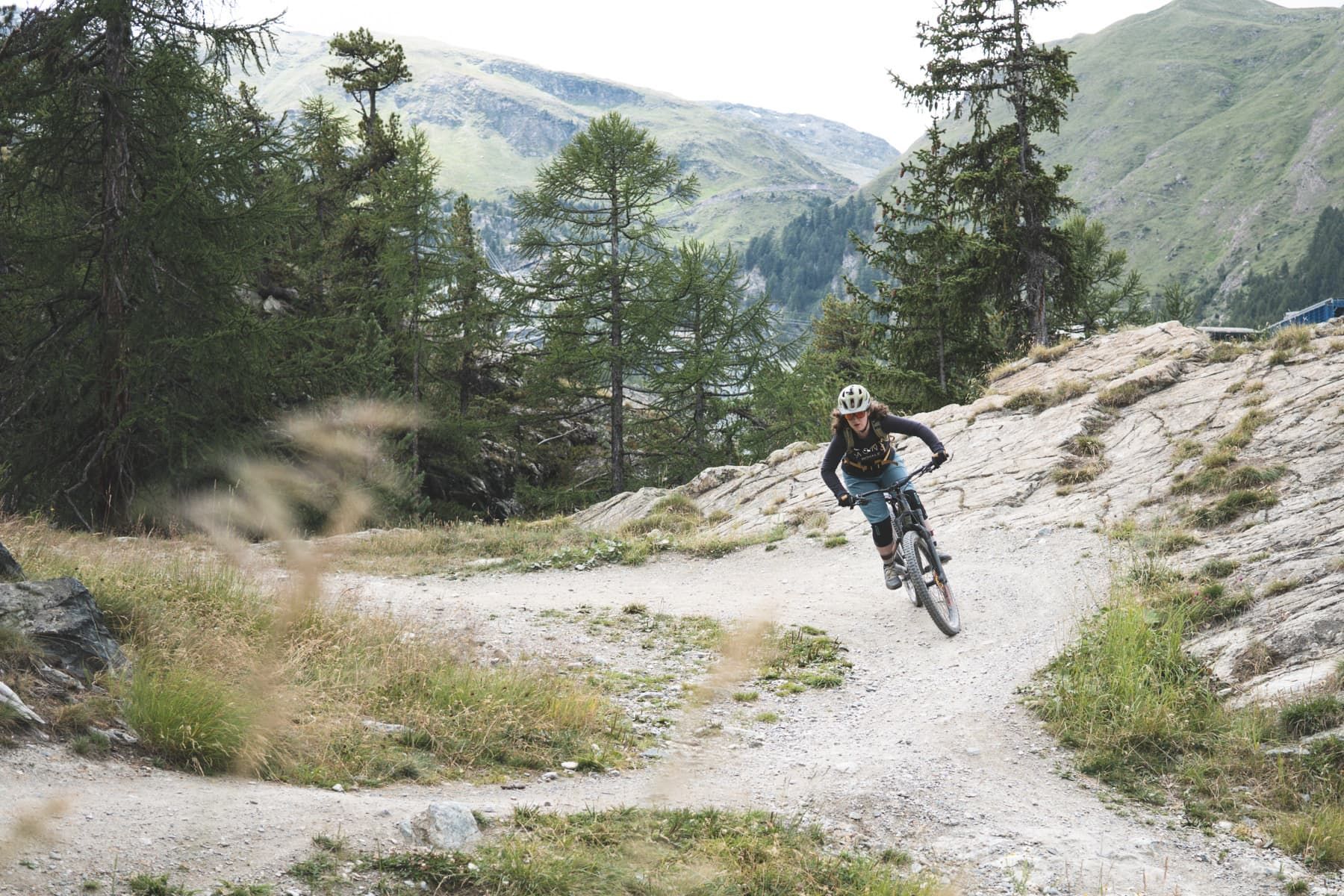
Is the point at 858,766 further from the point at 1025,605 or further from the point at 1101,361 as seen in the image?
the point at 1101,361

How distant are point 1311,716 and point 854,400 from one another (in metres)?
4.90

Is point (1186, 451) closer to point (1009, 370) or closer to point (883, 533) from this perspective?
point (883, 533)

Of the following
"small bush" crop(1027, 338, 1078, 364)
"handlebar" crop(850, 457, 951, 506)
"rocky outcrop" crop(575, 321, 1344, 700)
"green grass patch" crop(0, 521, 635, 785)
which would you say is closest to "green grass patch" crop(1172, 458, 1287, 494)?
"rocky outcrop" crop(575, 321, 1344, 700)

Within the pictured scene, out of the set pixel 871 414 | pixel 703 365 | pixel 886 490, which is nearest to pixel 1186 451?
pixel 886 490

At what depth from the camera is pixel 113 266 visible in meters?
17.0

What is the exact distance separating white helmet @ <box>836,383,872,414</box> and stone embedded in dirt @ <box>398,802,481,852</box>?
6354mm

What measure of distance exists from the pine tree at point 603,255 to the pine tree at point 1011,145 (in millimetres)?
9057

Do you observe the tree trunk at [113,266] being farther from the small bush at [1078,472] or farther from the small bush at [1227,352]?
the small bush at [1227,352]

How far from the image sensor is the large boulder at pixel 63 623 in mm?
5801

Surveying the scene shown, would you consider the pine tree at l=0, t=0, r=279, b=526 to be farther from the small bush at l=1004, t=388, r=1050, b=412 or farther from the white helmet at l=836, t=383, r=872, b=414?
the small bush at l=1004, t=388, r=1050, b=412

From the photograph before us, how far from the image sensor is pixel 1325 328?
17.6 m

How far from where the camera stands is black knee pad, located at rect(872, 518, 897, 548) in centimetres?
1032

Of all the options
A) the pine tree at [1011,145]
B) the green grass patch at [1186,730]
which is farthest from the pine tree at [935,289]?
the green grass patch at [1186,730]

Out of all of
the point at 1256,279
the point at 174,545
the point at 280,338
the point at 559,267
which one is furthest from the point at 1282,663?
the point at 1256,279
